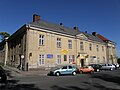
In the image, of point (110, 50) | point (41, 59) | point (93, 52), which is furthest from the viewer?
point (110, 50)

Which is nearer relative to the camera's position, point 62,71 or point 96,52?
point 62,71

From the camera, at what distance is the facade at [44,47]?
2761 centimetres

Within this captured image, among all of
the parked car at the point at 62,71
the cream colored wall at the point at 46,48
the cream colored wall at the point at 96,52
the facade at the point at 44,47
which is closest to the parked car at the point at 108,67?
the facade at the point at 44,47

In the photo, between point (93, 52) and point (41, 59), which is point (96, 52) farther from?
point (41, 59)

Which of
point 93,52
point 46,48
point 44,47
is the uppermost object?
point 44,47

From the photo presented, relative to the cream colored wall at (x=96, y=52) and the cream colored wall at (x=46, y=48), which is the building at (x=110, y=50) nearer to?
the cream colored wall at (x=96, y=52)

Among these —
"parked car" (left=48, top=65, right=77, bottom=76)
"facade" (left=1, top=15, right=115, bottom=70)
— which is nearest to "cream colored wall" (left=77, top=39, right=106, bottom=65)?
"facade" (left=1, top=15, right=115, bottom=70)

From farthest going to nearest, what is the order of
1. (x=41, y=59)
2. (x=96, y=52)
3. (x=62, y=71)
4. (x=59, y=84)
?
1. (x=96, y=52)
2. (x=41, y=59)
3. (x=62, y=71)
4. (x=59, y=84)

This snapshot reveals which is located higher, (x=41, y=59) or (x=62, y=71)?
(x=41, y=59)

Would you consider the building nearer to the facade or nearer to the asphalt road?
the facade

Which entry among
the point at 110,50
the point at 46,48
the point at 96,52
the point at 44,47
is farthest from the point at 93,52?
the point at 44,47

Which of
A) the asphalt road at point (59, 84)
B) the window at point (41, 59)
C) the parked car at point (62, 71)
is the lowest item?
the asphalt road at point (59, 84)

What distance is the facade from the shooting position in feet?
90.6

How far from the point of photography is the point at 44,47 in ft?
96.8
